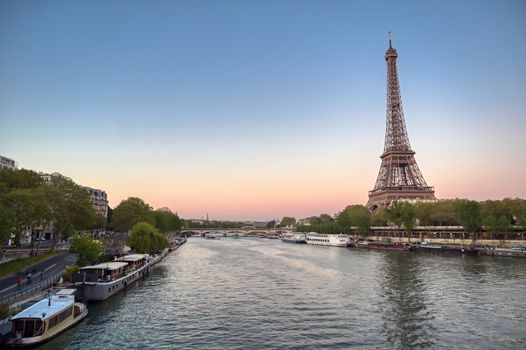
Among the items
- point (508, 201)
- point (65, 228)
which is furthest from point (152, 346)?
point (508, 201)

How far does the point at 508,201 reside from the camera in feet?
356

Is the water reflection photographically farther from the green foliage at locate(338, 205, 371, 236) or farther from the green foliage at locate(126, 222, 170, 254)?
the green foliage at locate(338, 205, 371, 236)

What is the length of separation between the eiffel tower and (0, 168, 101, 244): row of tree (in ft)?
376

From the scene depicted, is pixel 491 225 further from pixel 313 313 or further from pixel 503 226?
pixel 313 313

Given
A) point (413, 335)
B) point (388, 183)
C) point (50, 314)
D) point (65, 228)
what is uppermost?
point (388, 183)

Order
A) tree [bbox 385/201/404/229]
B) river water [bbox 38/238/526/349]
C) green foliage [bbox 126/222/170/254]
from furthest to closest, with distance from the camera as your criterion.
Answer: tree [bbox 385/201/404/229] → green foliage [bbox 126/222/170/254] → river water [bbox 38/238/526/349]

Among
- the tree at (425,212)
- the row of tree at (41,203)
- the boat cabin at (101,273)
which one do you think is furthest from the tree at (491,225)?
the row of tree at (41,203)

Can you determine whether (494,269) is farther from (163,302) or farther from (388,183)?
(388,183)

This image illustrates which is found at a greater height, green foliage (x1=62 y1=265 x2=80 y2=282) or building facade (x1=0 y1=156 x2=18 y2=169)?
building facade (x1=0 y1=156 x2=18 y2=169)

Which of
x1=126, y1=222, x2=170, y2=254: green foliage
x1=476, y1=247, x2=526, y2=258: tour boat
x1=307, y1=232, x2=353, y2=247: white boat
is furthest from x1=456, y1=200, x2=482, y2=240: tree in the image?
x1=126, y1=222, x2=170, y2=254: green foliage

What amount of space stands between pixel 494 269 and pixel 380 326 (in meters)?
40.4

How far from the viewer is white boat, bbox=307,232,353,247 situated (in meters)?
140

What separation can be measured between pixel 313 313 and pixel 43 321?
2153 centimetres

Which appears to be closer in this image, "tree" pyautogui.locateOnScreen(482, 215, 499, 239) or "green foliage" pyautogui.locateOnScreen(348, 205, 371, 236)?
"tree" pyautogui.locateOnScreen(482, 215, 499, 239)
